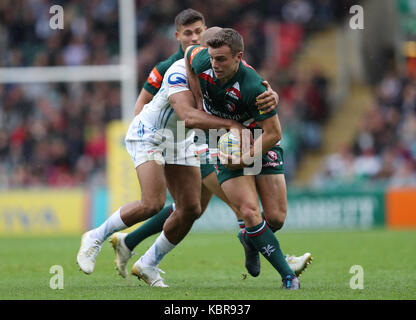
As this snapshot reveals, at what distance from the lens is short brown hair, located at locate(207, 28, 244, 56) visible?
20.2 feet

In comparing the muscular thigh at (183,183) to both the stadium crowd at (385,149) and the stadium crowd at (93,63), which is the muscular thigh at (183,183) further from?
the stadium crowd at (93,63)

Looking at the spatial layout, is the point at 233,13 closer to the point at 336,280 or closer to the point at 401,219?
the point at 401,219

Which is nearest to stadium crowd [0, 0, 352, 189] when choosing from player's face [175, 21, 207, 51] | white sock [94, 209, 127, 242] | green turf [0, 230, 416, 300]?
green turf [0, 230, 416, 300]

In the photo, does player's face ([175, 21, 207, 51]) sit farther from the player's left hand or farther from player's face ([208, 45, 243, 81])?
the player's left hand

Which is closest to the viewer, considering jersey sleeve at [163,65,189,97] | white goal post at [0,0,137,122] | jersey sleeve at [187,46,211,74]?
jersey sleeve at [187,46,211,74]

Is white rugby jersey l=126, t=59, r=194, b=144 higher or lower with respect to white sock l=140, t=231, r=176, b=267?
higher

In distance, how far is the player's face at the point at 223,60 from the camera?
617 cm

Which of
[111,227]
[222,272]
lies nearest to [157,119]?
[111,227]

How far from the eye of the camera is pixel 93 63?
62.9 ft

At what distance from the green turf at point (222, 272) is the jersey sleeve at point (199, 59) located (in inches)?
70.8

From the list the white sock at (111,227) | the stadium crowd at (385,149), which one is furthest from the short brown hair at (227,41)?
the stadium crowd at (385,149)

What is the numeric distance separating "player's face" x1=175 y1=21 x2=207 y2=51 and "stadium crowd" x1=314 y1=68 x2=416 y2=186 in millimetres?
8826

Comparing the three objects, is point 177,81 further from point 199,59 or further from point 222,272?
point 222,272
